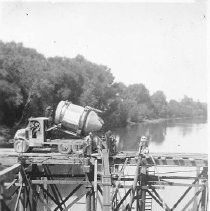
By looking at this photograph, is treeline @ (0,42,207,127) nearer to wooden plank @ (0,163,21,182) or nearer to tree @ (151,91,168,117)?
wooden plank @ (0,163,21,182)

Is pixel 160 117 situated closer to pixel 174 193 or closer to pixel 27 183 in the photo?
pixel 174 193

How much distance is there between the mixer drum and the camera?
14.3 m

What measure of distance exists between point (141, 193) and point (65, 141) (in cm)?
378

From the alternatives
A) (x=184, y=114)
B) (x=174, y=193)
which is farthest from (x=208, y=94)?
(x=184, y=114)

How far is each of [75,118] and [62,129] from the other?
827mm

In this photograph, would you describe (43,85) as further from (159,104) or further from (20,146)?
(159,104)

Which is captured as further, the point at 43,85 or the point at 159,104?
the point at 159,104

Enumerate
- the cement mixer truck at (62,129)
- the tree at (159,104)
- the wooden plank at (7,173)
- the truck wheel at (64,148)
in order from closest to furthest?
the wooden plank at (7,173)
the truck wheel at (64,148)
the cement mixer truck at (62,129)
the tree at (159,104)

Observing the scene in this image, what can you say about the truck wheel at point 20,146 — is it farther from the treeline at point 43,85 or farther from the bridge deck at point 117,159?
the treeline at point 43,85

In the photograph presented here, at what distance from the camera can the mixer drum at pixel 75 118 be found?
562 inches

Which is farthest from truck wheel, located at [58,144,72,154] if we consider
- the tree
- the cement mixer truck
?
the tree

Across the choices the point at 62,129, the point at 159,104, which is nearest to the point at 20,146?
the point at 62,129

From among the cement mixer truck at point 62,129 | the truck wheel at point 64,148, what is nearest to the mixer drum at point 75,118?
the cement mixer truck at point 62,129

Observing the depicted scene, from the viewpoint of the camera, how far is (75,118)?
1430cm
